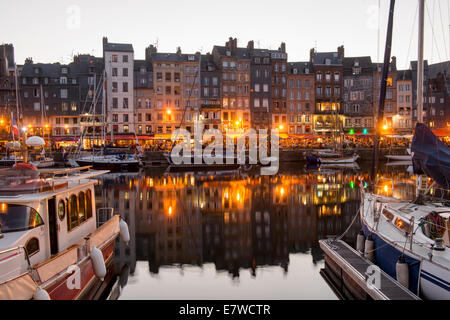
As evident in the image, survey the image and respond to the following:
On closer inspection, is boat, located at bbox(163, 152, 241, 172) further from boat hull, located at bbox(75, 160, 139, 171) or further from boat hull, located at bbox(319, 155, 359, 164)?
boat hull, located at bbox(319, 155, 359, 164)

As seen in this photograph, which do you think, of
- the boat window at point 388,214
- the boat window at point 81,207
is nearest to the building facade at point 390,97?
the boat window at point 388,214

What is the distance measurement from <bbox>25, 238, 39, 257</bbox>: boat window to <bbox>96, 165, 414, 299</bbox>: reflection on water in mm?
3741

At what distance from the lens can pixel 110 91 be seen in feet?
236

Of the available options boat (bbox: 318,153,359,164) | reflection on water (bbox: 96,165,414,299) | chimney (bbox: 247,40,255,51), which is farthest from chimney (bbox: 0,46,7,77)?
boat (bbox: 318,153,359,164)

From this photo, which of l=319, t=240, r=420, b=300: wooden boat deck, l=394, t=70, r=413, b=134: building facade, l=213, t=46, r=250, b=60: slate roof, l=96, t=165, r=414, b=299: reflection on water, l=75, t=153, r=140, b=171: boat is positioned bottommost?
l=96, t=165, r=414, b=299: reflection on water

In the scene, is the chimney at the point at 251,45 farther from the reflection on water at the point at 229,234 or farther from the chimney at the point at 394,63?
the reflection on water at the point at 229,234

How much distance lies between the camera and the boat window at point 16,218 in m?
9.04

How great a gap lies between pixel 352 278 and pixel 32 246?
28.2 ft

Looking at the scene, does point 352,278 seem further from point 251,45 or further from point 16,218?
point 251,45

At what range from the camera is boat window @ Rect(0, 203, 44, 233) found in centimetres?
Result: 904

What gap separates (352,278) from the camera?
1184 centimetres

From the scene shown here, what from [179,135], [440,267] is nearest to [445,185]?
[440,267]

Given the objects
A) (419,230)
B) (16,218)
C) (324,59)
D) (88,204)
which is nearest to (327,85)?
(324,59)

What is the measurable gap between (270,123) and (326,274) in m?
65.9
